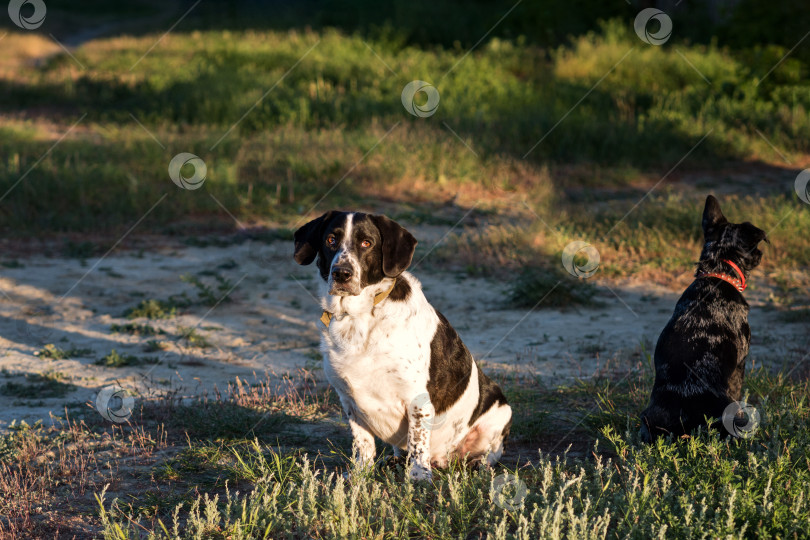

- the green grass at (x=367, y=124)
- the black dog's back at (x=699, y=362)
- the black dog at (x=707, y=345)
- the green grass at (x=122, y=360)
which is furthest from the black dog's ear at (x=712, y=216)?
the green grass at (x=367, y=124)

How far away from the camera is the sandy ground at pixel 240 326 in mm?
6867

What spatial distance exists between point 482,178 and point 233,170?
382 centimetres

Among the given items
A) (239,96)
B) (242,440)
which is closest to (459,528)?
(242,440)

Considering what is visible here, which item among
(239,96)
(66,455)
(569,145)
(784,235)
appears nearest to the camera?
(66,455)

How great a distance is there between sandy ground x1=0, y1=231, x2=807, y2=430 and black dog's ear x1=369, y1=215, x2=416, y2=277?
91.8 inches

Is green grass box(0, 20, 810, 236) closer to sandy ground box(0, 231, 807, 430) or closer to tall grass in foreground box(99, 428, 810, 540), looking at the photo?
sandy ground box(0, 231, 807, 430)

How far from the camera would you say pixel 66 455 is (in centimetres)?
516

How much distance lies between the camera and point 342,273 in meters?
4.34

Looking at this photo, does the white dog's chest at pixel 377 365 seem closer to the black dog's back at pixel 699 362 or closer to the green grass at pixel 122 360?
the black dog's back at pixel 699 362

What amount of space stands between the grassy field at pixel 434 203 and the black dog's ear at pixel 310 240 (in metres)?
1.06

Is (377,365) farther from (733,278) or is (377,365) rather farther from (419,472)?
(733,278)

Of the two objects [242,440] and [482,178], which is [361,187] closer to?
[482,178]

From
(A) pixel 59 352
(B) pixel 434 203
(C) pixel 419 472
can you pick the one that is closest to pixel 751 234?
(C) pixel 419 472

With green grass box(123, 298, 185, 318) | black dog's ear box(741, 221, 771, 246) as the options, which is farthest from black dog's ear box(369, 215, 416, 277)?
green grass box(123, 298, 185, 318)
